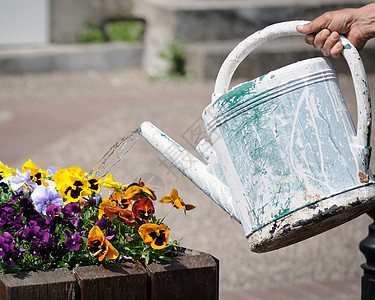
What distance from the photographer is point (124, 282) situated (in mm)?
1381

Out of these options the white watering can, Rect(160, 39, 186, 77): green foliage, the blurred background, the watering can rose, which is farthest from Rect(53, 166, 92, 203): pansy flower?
Rect(160, 39, 186, 77): green foliage

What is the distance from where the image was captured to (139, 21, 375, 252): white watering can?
136 cm

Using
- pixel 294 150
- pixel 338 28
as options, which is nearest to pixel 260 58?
pixel 338 28

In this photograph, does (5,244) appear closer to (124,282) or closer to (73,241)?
(73,241)

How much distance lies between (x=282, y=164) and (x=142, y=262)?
39cm

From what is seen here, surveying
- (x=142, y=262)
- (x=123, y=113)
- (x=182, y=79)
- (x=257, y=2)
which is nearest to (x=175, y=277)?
(x=142, y=262)

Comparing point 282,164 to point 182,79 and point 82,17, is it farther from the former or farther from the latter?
point 82,17

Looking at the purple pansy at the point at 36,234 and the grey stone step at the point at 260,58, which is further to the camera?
the grey stone step at the point at 260,58

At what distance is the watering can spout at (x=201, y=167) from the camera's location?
1518 mm

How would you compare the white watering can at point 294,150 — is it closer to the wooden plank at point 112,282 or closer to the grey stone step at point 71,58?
the wooden plank at point 112,282

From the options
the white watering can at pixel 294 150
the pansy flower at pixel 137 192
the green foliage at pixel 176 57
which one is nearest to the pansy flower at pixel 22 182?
the pansy flower at pixel 137 192

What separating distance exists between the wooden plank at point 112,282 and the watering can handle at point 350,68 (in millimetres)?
422

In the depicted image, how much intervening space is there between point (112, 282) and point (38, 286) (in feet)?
0.50

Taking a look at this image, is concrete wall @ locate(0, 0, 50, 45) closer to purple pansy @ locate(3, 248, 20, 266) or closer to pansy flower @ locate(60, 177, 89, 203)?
pansy flower @ locate(60, 177, 89, 203)
